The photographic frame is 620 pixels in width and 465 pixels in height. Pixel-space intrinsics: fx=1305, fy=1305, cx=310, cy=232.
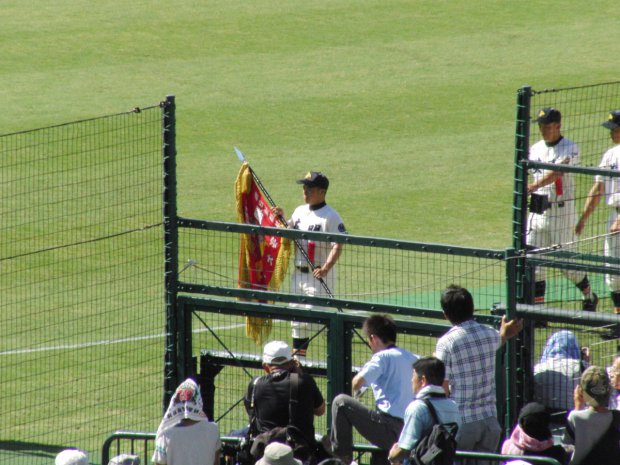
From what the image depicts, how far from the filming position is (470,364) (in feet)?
27.8

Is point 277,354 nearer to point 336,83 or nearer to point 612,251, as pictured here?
point 612,251

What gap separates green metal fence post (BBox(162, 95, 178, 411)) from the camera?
10.3 m

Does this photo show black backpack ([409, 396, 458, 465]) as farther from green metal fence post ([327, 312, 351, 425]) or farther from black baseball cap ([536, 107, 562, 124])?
black baseball cap ([536, 107, 562, 124])

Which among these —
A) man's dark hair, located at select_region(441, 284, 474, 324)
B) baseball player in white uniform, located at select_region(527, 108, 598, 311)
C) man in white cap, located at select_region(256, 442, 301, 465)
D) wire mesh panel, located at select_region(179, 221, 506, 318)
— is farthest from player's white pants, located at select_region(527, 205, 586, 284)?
man in white cap, located at select_region(256, 442, 301, 465)

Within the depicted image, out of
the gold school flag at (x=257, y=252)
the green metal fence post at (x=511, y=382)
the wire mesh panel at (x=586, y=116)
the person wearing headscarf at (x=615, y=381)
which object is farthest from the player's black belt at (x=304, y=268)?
the wire mesh panel at (x=586, y=116)

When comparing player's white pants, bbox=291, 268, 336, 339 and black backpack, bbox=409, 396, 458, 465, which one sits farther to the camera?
player's white pants, bbox=291, 268, 336, 339

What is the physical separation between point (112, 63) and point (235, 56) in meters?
2.36

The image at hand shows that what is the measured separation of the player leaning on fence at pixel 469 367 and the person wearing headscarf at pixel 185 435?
1.59 m

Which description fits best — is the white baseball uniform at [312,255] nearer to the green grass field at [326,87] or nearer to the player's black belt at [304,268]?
the player's black belt at [304,268]

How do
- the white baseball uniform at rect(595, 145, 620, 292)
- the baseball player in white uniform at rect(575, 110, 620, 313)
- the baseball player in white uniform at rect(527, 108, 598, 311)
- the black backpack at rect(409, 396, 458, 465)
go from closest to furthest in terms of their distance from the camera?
the black backpack at rect(409, 396, 458, 465) < the white baseball uniform at rect(595, 145, 620, 292) < the baseball player in white uniform at rect(575, 110, 620, 313) < the baseball player in white uniform at rect(527, 108, 598, 311)

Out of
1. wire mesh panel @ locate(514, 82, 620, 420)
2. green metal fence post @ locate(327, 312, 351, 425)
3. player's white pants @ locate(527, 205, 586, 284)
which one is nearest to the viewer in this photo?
wire mesh panel @ locate(514, 82, 620, 420)

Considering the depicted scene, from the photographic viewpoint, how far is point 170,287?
1046 centimetres

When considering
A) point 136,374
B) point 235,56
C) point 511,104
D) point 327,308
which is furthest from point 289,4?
point 327,308

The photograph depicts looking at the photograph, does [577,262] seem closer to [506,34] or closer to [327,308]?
[327,308]
